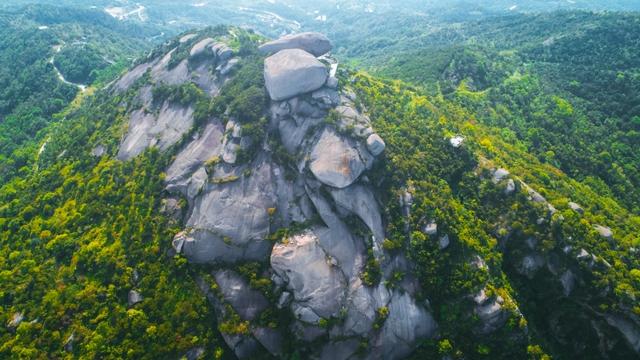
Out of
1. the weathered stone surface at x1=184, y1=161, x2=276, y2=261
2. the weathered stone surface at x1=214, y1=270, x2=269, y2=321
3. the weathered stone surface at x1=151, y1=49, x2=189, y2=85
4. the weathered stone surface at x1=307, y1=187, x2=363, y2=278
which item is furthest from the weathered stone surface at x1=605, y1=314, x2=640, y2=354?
the weathered stone surface at x1=151, y1=49, x2=189, y2=85

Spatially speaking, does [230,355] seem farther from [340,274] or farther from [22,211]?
[22,211]

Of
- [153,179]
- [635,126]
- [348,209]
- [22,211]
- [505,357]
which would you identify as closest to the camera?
[505,357]

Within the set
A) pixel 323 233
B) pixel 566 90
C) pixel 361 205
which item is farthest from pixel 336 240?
pixel 566 90

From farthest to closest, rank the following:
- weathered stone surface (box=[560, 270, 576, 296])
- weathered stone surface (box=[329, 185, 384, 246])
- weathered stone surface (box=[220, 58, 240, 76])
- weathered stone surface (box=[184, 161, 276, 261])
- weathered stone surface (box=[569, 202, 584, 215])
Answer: weathered stone surface (box=[220, 58, 240, 76])
weathered stone surface (box=[569, 202, 584, 215])
weathered stone surface (box=[184, 161, 276, 261])
weathered stone surface (box=[329, 185, 384, 246])
weathered stone surface (box=[560, 270, 576, 296])

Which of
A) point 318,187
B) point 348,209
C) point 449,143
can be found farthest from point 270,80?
point 449,143

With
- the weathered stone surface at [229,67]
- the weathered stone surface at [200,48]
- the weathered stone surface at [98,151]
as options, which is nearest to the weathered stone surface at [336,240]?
the weathered stone surface at [229,67]

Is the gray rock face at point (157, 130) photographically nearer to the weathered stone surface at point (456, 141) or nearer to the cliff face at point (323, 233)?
the cliff face at point (323, 233)

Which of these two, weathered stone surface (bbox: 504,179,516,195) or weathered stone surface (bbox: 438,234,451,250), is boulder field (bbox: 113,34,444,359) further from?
weathered stone surface (bbox: 504,179,516,195)
